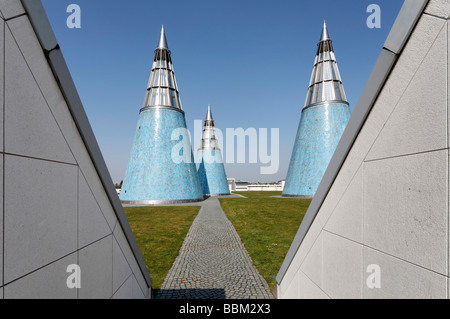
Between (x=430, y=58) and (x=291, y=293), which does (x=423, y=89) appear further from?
(x=291, y=293)

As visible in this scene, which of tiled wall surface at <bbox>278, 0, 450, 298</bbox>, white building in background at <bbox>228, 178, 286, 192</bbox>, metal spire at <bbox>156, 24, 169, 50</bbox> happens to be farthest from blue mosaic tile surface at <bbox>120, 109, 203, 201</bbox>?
white building in background at <bbox>228, 178, 286, 192</bbox>

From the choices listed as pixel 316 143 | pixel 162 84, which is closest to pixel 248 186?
pixel 316 143

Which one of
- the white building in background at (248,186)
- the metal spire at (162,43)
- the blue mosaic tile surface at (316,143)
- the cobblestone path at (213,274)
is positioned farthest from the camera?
the white building in background at (248,186)

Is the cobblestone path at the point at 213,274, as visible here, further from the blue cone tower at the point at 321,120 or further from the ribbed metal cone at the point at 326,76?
the ribbed metal cone at the point at 326,76

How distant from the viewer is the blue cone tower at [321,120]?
86.4 ft

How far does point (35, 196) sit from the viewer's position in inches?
67.2

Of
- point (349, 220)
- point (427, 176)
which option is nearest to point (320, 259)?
point (349, 220)

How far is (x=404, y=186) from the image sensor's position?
1847mm

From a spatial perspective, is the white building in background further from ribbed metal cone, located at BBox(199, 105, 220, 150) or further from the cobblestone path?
the cobblestone path

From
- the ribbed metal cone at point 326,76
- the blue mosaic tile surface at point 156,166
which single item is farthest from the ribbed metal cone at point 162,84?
the ribbed metal cone at point 326,76

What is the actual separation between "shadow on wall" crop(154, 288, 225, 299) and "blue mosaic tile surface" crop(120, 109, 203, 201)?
17.4m

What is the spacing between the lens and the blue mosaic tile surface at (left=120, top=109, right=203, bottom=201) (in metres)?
21.4

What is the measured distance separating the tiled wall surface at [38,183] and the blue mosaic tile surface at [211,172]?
3338cm

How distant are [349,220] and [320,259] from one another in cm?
88
